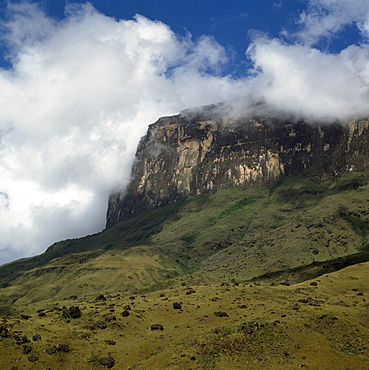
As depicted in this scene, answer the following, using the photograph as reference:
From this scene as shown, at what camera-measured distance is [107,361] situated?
8788 cm

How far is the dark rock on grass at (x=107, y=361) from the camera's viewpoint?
8725cm

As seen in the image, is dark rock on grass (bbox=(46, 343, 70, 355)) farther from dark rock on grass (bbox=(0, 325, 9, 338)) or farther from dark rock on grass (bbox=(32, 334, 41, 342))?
dark rock on grass (bbox=(0, 325, 9, 338))

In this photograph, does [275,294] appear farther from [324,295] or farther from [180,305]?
[180,305]

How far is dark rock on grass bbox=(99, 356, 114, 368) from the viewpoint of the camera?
286 ft

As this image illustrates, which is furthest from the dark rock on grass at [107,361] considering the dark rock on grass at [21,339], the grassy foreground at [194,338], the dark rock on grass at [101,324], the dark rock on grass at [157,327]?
the dark rock on grass at [157,327]

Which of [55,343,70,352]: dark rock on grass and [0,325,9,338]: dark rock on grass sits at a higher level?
[0,325,9,338]: dark rock on grass

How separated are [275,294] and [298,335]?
63682 mm

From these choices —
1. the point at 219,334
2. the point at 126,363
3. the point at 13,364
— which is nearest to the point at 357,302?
the point at 219,334

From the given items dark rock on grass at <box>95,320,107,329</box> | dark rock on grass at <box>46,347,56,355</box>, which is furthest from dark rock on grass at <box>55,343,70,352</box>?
dark rock on grass at <box>95,320,107,329</box>

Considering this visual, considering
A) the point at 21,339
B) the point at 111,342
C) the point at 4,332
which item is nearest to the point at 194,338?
the point at 111,342

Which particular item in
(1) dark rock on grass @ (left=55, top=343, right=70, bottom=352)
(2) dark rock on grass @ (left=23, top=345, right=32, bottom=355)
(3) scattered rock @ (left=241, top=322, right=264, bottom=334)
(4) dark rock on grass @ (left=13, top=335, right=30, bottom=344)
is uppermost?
(4) dark rock on grass @ (left=13, top=335, right=30, bottom=344)

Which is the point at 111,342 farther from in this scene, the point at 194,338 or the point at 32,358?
the point at 194,338

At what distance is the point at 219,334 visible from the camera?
90688 mm

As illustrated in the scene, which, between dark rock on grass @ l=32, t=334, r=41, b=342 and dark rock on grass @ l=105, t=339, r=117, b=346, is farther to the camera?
dark rock on grass @ l=105, t=339, r=117, b=346
